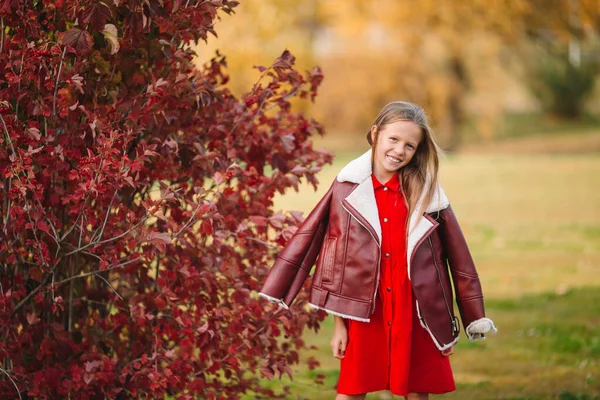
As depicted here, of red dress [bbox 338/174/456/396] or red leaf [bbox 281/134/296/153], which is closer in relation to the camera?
red dress [bbox 338/174/456/396]

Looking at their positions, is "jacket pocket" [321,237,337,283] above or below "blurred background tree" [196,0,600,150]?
below

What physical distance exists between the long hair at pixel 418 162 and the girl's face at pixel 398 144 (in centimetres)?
2

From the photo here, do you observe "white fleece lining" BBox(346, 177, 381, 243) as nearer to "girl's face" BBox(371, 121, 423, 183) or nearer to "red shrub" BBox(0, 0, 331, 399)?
"girl's face" BBox(371, 121, 423, 183)

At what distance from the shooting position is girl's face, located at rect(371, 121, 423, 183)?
3445 mm

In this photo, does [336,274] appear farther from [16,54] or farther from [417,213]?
[16,54]

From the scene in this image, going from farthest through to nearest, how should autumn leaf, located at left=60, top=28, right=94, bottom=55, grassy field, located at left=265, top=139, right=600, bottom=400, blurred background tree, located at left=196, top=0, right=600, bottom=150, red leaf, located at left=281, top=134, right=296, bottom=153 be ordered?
blurred background tree, located at left=196, top=0, right=600, bottom=150 < grassy field, located at left=265, top=139, right=600, bottom=400 < red leaf, located at left=281, top=134, right=296, bottom=153 < autumn leaf, located at left=60, top=28, right=94, bottom=55

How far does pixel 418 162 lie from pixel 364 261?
47 cm

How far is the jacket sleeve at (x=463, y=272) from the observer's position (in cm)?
346

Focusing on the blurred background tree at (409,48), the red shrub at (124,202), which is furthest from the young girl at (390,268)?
the blurred background tree at (409,48)

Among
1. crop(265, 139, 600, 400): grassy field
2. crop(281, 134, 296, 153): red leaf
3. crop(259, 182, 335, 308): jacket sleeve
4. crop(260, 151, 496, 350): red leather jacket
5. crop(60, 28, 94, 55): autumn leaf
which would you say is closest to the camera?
crop(60, 28, 94, 55): autumn leaf

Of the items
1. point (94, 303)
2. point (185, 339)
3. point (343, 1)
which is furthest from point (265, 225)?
point (343, 1)

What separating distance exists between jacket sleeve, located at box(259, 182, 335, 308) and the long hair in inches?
12.2

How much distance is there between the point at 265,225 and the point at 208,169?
34 cm

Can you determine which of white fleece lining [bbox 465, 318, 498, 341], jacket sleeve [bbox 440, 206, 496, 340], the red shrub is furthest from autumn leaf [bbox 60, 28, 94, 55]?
white fleece lining [bbox 465, 318, 498, 341]
